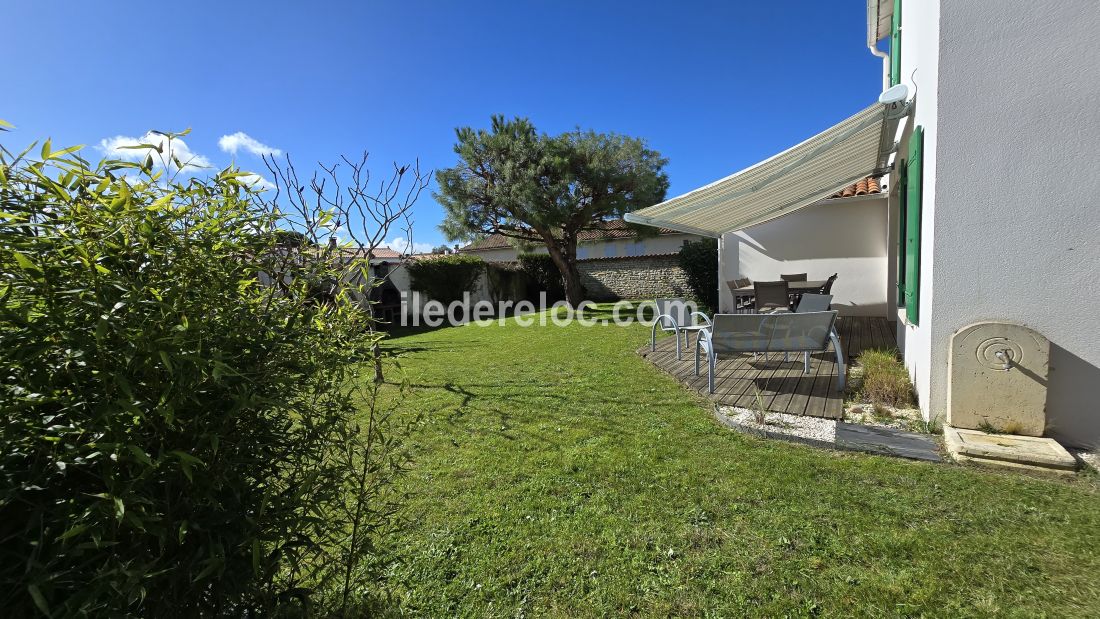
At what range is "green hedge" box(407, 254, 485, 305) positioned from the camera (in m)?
20.1

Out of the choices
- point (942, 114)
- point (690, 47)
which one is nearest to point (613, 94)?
point (690, 47)

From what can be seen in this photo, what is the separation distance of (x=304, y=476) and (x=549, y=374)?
612cm

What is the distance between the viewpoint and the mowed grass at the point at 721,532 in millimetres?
2193

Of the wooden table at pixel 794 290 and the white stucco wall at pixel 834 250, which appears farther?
the white stucco wall at pixel 834 250

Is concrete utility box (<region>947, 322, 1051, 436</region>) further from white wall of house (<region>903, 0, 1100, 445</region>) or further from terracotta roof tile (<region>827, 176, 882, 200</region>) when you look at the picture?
terracotta roof tile (<region>827, 176, 882, 200</region>)

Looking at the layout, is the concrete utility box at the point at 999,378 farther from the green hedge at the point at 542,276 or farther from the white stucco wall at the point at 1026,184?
the green hedge at the point at 542,276

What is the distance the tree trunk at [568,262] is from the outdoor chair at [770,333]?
15259 mm

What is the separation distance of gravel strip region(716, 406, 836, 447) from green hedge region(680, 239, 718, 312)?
13.6 metres

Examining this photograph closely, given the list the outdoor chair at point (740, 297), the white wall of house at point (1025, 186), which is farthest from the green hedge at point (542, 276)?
the white wall of house at point (1025, 186)

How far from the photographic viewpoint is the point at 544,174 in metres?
18.5

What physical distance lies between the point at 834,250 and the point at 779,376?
7876mm

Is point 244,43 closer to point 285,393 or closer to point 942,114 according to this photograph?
point 285,393

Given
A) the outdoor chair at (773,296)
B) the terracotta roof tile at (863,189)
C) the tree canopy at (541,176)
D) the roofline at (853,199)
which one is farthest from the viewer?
the tree canopy at (541,176)

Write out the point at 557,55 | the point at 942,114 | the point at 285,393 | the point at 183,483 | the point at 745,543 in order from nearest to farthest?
the point at 183,483 → the point at 285,393 → the point at 745,543 → the point at 942,114 → the point at 557,55
